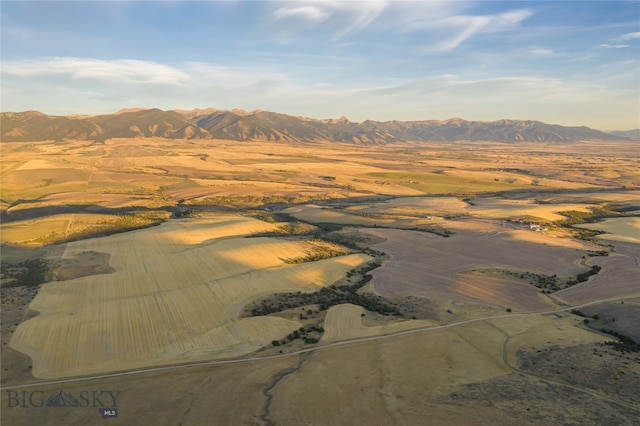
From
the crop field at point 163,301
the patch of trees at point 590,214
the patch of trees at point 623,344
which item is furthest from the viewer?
the patch of trees at point 590,214

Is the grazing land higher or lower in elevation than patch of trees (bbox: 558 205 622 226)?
lower

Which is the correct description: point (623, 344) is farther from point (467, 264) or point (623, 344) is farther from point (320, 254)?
point (320, 254)

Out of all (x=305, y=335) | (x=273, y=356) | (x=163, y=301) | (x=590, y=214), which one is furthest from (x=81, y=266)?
(x=590, y=214)

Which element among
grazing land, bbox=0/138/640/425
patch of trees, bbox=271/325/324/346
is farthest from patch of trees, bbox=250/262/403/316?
patch of trees, bbox=271/325/324/346

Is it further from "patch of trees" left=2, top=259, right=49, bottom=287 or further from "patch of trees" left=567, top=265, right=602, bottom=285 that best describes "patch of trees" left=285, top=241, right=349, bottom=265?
"patch of trees" left=567, top=265, right=602, bottom=285

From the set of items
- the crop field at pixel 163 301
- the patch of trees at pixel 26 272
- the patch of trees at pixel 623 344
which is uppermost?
the patch of trees at pixel 623 344

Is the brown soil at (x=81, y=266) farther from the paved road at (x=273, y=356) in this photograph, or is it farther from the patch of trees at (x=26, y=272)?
the paved road at (x=273, y=356)

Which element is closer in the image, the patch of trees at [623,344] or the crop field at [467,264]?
the patch of trees at [623,344]

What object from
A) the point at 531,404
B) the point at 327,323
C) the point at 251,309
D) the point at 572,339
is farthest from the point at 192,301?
the point at 572,339

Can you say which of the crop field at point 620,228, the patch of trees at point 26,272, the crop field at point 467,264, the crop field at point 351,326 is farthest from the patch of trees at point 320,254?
the crop field at point 620,228
